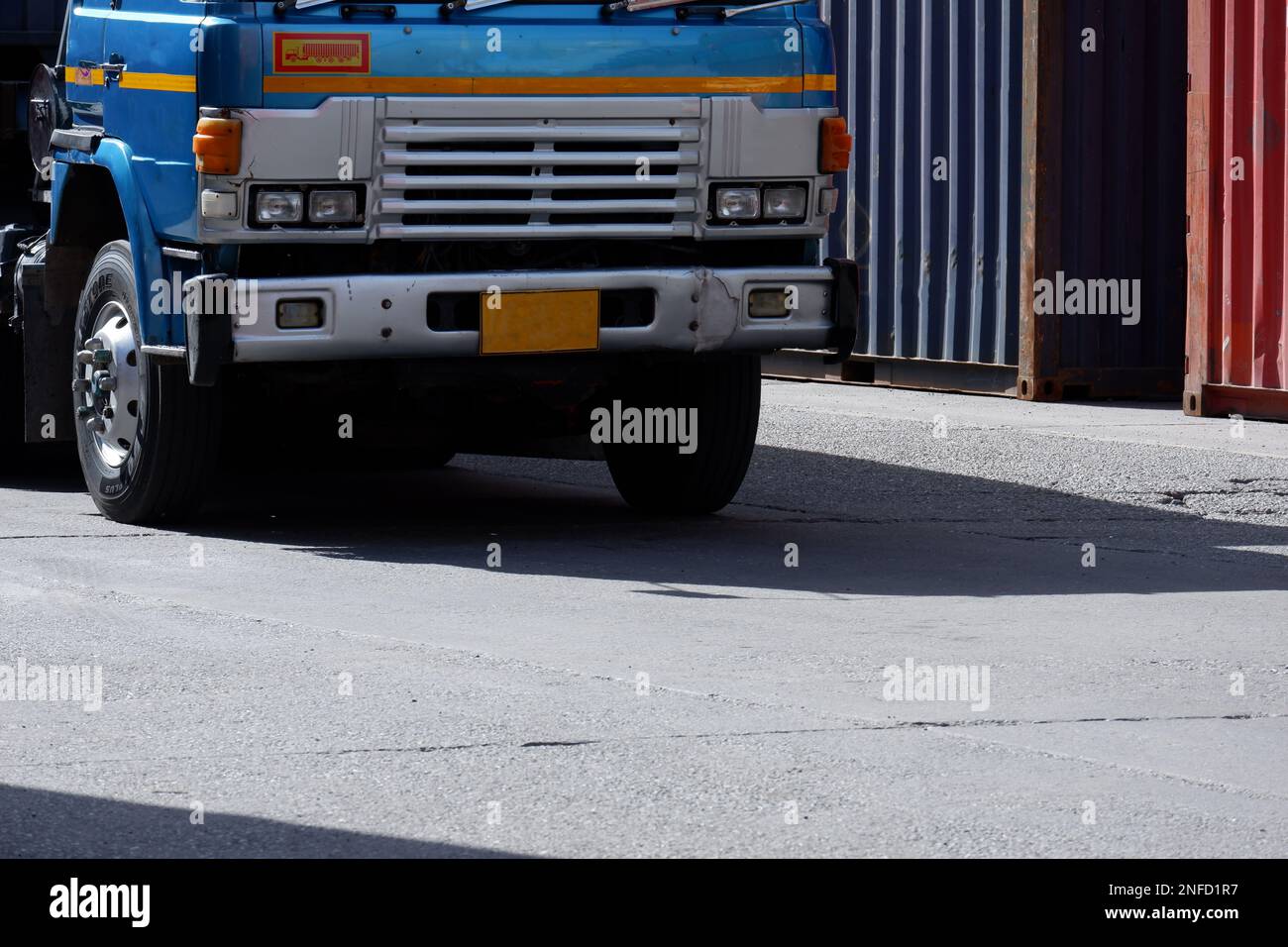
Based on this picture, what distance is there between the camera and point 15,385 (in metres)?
10.5

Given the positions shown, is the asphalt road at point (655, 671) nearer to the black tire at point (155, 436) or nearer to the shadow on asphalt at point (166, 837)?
the shadow on asphalt at point (166, 837)

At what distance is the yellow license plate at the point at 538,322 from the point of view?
334 inches

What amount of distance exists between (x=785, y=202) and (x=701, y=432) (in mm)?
1033

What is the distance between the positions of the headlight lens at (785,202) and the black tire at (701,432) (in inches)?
24.6

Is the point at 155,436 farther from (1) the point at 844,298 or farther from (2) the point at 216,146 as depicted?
(1) the point at 844,298

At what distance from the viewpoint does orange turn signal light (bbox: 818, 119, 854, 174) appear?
29.5ft

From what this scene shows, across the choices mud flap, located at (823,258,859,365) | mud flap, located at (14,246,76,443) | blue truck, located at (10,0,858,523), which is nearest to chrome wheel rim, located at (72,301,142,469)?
blue truck, located at (10,0,858,523)

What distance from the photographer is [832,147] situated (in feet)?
29.5

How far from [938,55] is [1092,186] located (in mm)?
1362

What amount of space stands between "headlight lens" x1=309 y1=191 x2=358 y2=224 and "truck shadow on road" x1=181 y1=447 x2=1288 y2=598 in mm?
1149

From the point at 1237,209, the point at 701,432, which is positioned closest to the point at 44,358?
the point at 701,432
